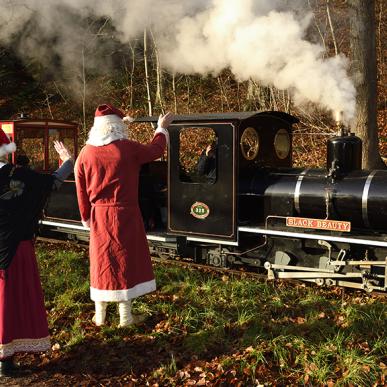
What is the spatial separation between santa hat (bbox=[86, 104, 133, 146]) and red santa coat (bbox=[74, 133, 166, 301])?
53 millimetres

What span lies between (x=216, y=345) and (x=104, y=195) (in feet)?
5.37

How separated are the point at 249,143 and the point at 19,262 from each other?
3710 millimetres

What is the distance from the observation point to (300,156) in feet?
46.1

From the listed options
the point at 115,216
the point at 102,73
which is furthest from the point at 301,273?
the point at 102,73

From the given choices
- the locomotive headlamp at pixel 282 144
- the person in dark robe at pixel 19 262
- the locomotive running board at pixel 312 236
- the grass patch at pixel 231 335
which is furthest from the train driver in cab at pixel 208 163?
the person in dark robe at pixel 19 262

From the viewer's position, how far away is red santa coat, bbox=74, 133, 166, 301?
4.27 metres

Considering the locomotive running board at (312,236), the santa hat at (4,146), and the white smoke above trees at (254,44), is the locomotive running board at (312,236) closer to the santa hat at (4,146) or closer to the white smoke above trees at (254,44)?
the white smoke above trees at (254,44)

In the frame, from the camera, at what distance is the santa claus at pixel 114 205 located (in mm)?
4281

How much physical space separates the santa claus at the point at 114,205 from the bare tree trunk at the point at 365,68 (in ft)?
19.5

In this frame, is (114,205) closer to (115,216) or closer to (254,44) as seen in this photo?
(115,216)

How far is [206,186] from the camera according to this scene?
6.35m

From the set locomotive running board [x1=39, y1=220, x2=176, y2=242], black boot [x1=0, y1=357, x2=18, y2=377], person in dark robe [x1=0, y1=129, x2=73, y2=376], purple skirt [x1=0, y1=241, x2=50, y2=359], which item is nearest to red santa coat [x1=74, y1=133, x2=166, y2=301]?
person in dark robe [x1=0, y1=129, x2=73, y2=376]

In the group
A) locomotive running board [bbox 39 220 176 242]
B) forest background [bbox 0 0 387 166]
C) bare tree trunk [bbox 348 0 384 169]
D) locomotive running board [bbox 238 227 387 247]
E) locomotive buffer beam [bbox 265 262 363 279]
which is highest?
forest background [bbox 0 0 387 166]

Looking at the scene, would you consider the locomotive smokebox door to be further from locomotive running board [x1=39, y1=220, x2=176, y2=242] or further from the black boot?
the black boot
